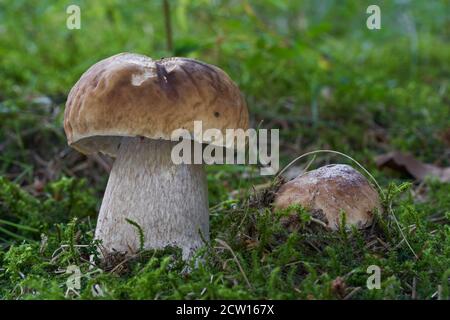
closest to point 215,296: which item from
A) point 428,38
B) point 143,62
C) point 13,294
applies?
point 13,294

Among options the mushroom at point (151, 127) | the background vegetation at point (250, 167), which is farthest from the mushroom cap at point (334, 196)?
the mushroom at point (151, 127)

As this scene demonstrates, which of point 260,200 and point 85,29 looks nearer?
point 260,200

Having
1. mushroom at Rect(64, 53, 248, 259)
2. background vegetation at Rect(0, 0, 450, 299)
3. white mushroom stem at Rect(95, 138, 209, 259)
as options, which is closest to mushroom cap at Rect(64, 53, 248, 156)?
mushroom at Rect(64, 53, 248, 259)

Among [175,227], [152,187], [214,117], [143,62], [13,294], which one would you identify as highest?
[143,62]

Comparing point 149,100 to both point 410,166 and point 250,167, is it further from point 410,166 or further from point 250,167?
point 410,166

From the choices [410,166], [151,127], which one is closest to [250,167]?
[410,166]

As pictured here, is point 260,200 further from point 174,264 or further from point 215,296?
point 215,296

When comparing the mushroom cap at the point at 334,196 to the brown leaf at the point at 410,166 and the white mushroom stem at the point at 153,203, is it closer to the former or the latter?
the white mushroom stem at the point at 153,203
